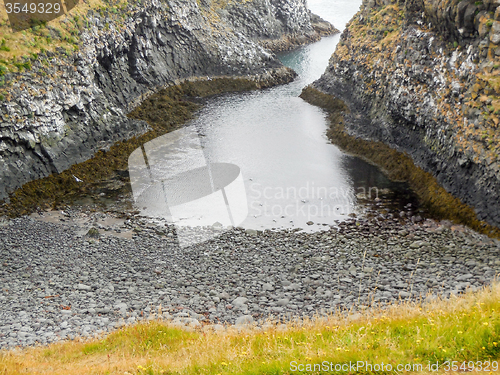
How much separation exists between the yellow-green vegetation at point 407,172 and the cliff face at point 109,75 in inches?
904

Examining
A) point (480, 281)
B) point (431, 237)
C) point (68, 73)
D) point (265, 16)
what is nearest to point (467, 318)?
point (480, 281)

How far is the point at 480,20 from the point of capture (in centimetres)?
3064

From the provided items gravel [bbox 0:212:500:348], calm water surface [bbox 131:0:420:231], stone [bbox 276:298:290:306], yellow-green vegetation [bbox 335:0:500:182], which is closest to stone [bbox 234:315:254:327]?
gravel [bbox 0:212:500:348]

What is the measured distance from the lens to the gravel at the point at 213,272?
64.1 ft

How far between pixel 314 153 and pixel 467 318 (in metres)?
34.5

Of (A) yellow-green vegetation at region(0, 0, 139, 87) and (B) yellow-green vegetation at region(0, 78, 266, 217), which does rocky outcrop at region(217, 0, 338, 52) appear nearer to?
(B) yellow-green vegetation at region(0, 78, 266, 217)

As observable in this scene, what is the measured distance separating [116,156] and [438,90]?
101 feet

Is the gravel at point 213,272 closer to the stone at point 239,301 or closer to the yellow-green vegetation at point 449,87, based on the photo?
the stone at point 239,301

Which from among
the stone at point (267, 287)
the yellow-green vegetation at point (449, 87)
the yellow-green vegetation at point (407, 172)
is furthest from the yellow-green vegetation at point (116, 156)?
the yellow-green vegetation at point (449, 87)

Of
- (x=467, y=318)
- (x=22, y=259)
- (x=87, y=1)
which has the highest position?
(x=87, y=1)

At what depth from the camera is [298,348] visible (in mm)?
10172

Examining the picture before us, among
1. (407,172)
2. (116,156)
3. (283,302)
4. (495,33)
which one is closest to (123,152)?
(116,156)

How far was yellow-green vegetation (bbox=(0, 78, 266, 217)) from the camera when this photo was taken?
105 feet

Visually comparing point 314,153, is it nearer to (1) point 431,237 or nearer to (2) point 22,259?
(1) point 431,237
